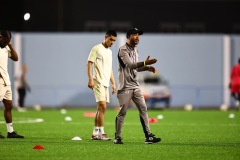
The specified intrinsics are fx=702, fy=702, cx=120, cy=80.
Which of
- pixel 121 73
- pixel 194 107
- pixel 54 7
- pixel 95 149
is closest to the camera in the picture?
pixel 95 149

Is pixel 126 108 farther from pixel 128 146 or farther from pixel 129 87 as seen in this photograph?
pixel 128 146

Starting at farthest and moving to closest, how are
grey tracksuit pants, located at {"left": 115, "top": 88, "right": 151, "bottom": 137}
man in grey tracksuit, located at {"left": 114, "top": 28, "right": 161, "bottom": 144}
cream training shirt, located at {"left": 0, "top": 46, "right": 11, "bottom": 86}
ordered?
cream training shirt, located at {"left": 0, "top": 46, "right": 11, "bottom": 86}
grey tracksuit pants, located at {"left": 115, "top": 88, "right": 151, "bottom": 137}
man in grey tracksuit, located at {"left": 114, "top": 28, "right": 161, "bottom": 144}

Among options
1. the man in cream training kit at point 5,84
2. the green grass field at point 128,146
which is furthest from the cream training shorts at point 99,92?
the man in cream training kit at point 5,84

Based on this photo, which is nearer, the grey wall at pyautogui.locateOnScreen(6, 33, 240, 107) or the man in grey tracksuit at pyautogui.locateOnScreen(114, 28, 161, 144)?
the man in grey tracksuit at pyautogui.locateOnScreen(114, 28, 161, 144)

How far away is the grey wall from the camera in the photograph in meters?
40.4

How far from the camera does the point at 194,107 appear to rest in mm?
40906

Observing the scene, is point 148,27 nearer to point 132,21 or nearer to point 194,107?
point 132,21

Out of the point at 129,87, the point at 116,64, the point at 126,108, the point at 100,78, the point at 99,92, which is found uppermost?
the point at 116,64

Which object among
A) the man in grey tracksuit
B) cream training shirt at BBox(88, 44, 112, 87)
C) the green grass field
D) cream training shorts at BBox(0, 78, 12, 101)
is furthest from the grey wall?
the man in grey tracksuit

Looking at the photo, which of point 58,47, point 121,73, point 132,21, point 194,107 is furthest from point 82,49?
point 121,73

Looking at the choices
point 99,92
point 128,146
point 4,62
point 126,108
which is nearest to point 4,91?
point 4,62

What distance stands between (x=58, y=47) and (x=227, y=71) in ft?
34.0

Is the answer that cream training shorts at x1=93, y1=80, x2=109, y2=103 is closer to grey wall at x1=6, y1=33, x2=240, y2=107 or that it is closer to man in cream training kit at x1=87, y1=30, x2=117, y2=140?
man in cream training kit at x1=87, y1=30, x2=117, y2=140

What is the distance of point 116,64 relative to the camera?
4088 centimetres
